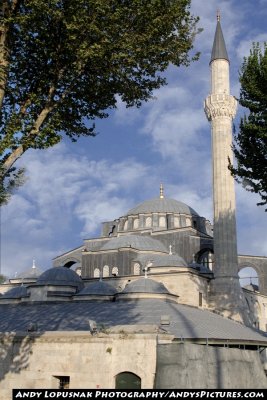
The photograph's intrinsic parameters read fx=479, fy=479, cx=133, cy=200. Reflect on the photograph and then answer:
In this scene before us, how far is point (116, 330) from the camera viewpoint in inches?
608

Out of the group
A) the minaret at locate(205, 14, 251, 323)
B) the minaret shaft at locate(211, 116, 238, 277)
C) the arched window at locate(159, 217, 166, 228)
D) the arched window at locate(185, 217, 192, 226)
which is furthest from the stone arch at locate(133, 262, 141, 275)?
the arched window at locate(185, 217, 192, 226)

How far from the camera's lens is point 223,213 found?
3688 centimetres

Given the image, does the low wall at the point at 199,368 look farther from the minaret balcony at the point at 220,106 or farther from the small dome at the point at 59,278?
the minaret balcony at the point at 220,106

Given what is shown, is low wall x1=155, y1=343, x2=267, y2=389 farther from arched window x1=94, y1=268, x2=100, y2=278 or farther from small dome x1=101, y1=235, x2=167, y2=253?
arched window x1=94, y1=268, x2=100, y2=278

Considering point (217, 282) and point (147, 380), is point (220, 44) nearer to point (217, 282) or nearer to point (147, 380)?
point (217, 282)

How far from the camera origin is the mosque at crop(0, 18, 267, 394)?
48.0 feet

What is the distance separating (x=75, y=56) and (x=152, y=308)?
17.6m

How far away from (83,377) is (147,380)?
2107 millimetres

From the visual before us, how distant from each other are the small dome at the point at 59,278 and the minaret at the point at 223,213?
34.8ft

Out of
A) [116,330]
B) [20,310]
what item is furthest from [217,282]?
[116,330]

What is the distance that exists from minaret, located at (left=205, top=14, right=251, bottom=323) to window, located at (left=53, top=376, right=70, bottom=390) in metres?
21.6

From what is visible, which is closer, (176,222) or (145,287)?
(145,287)

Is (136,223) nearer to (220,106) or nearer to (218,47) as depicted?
(220,106)
